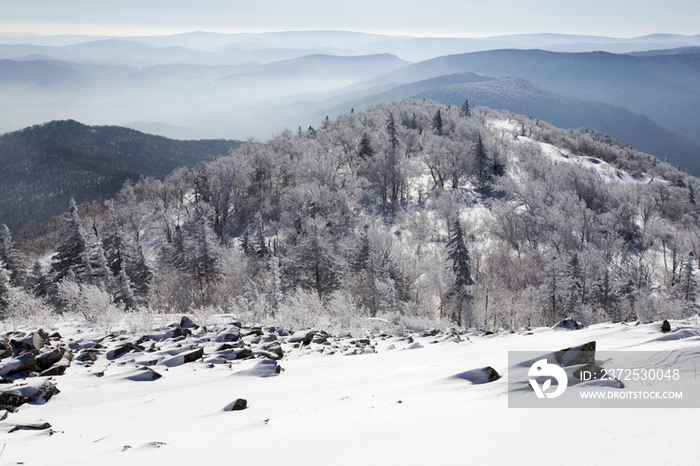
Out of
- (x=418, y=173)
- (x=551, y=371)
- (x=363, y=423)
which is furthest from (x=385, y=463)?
(x=418, y=173)

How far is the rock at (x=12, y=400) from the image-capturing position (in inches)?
180

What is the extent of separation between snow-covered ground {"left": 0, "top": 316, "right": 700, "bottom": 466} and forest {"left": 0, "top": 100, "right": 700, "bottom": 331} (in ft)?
16.1

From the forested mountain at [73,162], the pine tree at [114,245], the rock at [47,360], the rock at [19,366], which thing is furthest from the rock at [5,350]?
the forested mountain at [73,162]

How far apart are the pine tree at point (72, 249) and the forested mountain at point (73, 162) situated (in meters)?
91.3

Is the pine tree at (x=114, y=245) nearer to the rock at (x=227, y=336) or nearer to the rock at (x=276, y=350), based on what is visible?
the rock at (x=227, y=336)

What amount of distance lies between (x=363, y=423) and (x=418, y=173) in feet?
189

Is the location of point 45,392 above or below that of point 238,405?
above

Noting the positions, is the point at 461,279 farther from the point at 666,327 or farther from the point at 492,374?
the point at 492,374

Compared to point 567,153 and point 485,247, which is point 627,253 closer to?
point 485,247

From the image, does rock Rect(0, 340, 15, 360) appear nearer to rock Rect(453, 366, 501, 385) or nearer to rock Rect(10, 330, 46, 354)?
rock Rect(10, 330, 46, 354)

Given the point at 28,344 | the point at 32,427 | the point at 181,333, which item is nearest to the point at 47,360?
the point at 28,344

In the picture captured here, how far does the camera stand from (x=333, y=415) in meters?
4.16

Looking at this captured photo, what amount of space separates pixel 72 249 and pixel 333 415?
35731 mm

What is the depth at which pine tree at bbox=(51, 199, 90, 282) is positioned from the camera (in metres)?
30.7
